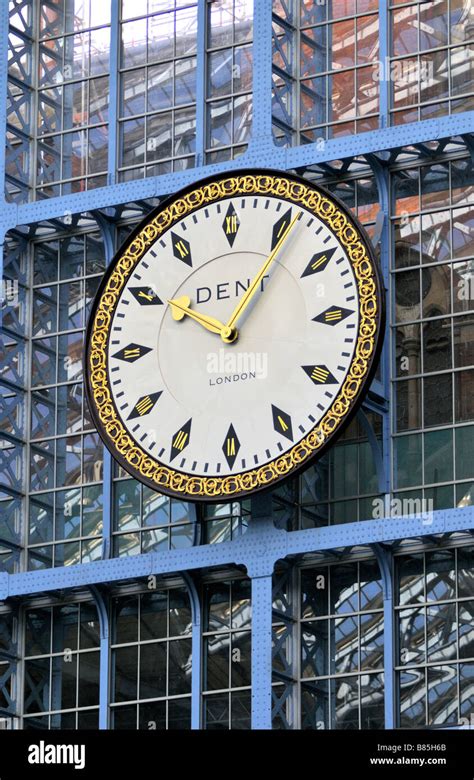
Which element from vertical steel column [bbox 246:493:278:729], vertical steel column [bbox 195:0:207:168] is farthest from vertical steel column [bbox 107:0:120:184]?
vertical steel column [bbox 246:493:278:729]

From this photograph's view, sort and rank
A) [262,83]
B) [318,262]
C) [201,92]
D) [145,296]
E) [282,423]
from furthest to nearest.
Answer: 1. [201,92]
2. [262,83]
3. [145,296]
4. [318,262]
5. [282,423]

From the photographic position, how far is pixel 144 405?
43.8 meters

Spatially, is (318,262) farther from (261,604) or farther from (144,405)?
(261,604)

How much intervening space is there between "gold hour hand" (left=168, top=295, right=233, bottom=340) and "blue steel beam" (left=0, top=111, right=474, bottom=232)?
5.70 feet

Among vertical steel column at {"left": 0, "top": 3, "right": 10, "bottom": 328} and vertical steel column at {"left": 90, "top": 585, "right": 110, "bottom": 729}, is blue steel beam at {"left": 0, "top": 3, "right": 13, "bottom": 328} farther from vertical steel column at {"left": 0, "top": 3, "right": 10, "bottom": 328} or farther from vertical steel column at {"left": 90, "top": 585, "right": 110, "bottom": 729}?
vertical steel column at {"left": 90, "top": 585, "right": 110, "bottom": 729}

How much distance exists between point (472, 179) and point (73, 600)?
7.37 m

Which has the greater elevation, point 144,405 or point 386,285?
point 386,285

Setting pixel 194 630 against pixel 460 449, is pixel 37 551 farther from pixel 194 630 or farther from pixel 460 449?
pixel 460 449

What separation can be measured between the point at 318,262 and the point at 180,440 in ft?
9.15

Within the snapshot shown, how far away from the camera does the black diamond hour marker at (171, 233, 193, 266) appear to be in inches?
1736

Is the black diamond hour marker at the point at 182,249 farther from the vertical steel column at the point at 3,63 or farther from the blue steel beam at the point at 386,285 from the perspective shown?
the vertical steel column at the point at 3,63

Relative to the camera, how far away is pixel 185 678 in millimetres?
43844

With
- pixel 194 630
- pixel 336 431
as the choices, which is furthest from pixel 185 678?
pixel 336 431

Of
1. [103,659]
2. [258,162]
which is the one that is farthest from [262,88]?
[103,659]
